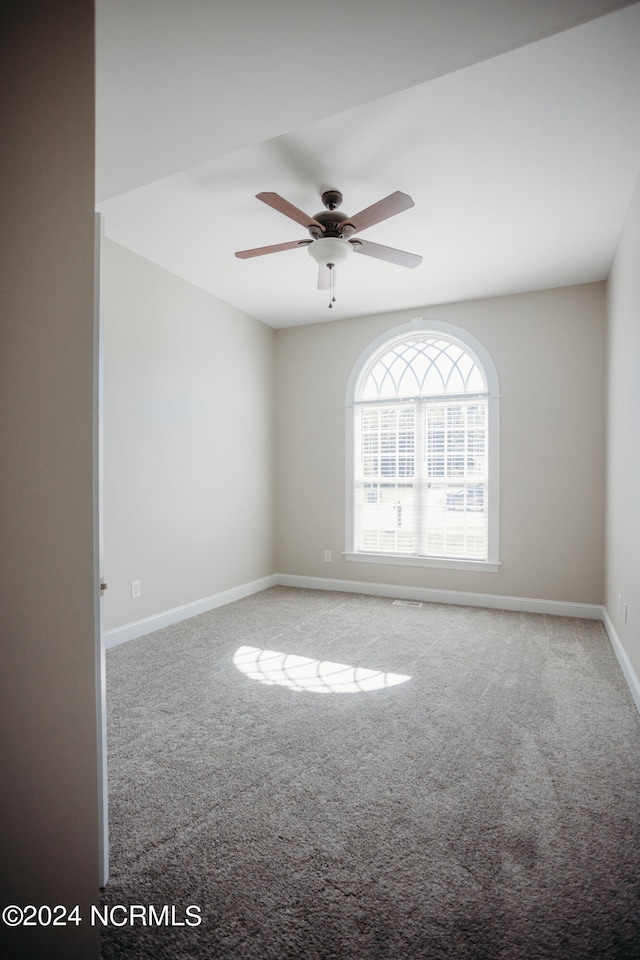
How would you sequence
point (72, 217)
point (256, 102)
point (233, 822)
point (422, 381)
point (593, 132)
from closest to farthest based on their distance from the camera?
point (72, 217) → point (233, 822) → point (256, 102) → point (593, 132) → point (422, 381)

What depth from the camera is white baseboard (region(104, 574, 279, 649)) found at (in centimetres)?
376

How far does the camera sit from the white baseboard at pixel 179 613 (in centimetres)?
376

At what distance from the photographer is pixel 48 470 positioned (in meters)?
1.05

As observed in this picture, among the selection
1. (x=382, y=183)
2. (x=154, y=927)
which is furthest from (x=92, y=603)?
(x=382, y=183)

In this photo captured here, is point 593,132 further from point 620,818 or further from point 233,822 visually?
point 233,822

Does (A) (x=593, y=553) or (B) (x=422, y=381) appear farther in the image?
(B) (x=422, y=381)

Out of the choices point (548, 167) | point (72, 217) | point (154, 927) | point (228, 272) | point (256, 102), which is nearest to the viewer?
point (72, 217)

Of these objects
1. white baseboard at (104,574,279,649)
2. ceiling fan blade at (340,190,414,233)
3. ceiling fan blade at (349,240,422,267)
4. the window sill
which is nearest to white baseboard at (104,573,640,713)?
white baseboard at (104,574,279,649)

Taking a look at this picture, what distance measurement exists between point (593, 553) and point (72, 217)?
461 cm

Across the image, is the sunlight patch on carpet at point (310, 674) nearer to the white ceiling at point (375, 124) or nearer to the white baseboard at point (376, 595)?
the white baseboard at point (376, 595)

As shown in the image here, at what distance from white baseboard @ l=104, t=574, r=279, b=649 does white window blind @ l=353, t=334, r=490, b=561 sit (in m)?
1.17

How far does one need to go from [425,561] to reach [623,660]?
2096 millimetres

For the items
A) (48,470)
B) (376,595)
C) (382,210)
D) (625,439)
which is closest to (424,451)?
(376,595)

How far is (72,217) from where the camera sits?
1.06 meters
